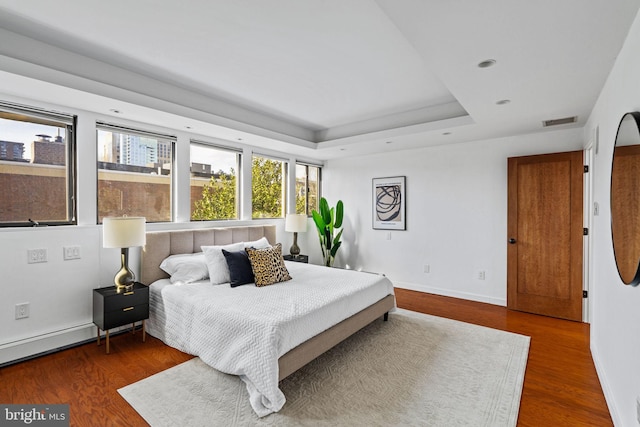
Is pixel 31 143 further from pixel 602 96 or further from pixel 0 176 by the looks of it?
pixel 602 96

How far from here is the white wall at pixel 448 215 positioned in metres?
4.29

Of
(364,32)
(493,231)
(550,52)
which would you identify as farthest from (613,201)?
(493,231)

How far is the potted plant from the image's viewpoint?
5656 millimetres

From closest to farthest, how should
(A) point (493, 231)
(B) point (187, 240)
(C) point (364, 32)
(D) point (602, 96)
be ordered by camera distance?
(C) point (364, 32) → (D) point (602, 96) → (B) point (187, 240) → (A) point (493, 231)

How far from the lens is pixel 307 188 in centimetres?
602

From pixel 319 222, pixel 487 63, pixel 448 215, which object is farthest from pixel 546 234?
pixel 319 222

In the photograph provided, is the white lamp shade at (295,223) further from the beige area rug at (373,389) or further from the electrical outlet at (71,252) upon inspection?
the electrical outlet at (71,252)

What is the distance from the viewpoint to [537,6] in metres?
1.51

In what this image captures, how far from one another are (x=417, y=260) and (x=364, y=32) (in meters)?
3.69

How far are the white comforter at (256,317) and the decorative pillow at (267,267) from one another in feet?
0.40

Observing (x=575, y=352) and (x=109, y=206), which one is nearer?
(x=575, y=352)

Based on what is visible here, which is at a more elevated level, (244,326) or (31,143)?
(31,143)

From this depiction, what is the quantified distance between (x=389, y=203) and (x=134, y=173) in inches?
146

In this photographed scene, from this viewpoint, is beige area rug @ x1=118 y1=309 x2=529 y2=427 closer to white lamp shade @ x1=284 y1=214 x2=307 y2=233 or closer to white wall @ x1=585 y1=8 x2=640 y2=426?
white wall @ x1=585 y1=8 x2=640 y2=426
